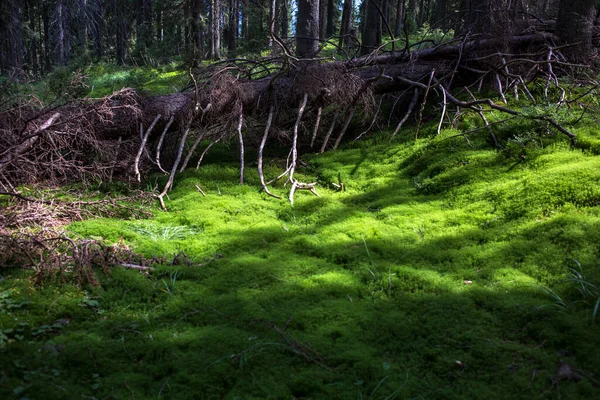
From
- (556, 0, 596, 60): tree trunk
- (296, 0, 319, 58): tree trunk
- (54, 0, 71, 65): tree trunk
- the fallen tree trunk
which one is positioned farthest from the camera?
(54, 0, 71, 65): tree trunk

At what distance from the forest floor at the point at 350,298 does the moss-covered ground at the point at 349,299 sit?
0.04 feet

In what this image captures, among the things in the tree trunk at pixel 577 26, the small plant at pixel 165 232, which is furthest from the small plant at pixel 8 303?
the tree trunk at pixel 577 26

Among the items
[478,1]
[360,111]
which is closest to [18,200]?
[360,111]

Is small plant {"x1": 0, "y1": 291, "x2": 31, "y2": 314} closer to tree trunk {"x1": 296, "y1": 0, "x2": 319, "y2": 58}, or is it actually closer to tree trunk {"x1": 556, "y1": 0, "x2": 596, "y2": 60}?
tree trunk {"x1": 296, "y1": 0, "x2": 319, "y2": 58}

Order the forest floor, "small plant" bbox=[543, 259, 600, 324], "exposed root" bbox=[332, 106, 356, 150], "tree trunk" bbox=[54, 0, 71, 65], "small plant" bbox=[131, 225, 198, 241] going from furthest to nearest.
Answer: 1. "tree trunk" bbox=[54, 0, 71, 65]
2. "exposed root" bbox=[332, 106, 356, 150]
3. "small plant" bbox=[131, 225, 198, 241]
4. "small plant" bbox=[543, 259, 600, 324]
5. the forest floor

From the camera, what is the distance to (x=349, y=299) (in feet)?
10.3

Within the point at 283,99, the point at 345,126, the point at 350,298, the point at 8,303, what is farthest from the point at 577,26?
the point at 8,303

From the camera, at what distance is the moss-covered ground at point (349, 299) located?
2326mm

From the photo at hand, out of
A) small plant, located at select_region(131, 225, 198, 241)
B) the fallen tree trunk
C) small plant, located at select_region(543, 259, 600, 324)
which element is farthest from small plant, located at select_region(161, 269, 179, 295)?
small plant, located at select_region(543, 259, 600, 324)

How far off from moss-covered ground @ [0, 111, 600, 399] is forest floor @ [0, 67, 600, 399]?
0.01 metres

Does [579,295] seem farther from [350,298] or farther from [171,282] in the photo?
[171,282]

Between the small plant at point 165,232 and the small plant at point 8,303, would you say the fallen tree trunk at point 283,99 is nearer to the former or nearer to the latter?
the small plant at point 165,232

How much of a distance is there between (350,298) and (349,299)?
0.02 metres

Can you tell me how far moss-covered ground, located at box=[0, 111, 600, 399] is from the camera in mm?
2326
